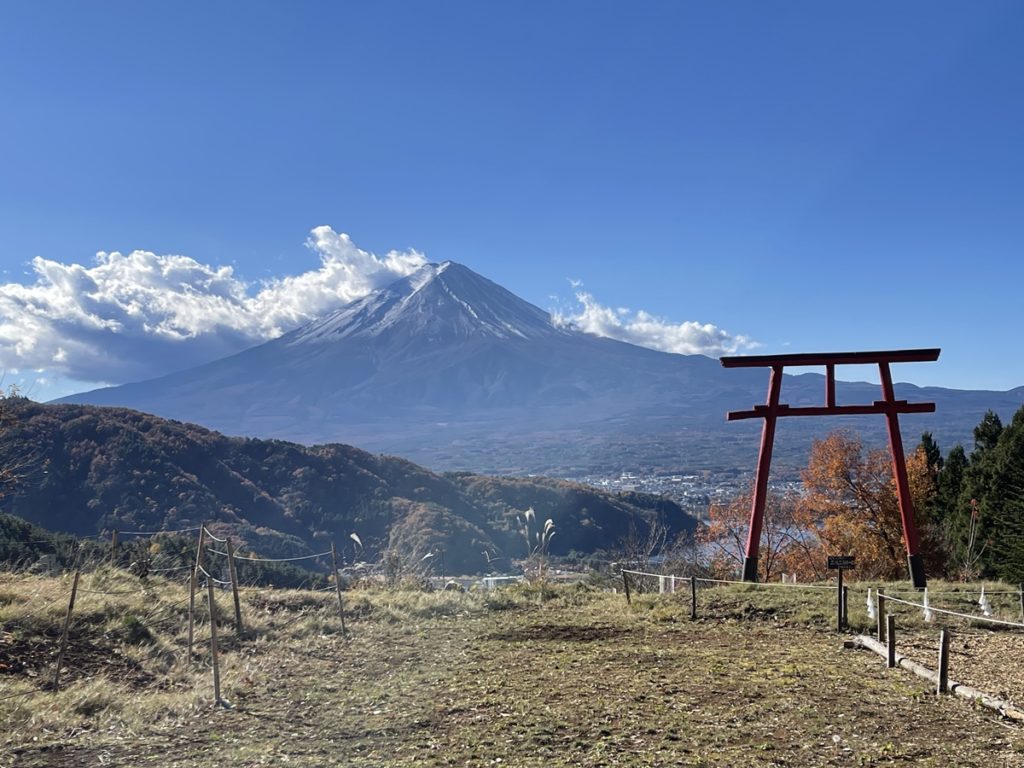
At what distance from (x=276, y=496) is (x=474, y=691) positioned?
1516 inches

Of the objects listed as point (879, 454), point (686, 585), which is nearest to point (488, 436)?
point (879, 454)

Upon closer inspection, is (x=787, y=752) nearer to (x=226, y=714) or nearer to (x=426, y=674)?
(x=426, y=674)

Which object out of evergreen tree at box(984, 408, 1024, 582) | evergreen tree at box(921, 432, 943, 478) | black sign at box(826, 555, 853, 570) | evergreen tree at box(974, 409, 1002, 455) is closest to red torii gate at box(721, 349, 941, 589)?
black sign at box(826, 555, 853, 570)

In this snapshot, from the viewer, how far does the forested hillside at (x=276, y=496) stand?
35.4 meters

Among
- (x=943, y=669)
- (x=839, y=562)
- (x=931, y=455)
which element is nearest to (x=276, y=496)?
(x=931, y=455)

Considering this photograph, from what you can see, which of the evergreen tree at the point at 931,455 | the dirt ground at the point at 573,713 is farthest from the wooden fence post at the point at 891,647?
the evergreen tree at the point at 931,455

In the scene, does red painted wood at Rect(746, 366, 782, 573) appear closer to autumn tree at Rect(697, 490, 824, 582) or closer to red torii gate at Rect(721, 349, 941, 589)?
red torii gate at Rect(721, 349, 941, 589)

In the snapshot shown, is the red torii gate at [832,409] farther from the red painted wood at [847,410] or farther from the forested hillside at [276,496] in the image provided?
the forested hillside at [276,496]

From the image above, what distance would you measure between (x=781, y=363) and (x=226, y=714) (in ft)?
38.1

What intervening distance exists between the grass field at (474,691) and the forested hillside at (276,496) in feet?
65.8

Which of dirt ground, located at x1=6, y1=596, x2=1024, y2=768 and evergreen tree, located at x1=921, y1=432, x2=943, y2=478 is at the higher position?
evergreen tree, located at x1=921, y1=432, x2=943, y2=478

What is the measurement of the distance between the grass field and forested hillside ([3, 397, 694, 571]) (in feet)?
65.8

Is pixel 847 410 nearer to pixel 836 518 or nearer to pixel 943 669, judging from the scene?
pixel 943 669

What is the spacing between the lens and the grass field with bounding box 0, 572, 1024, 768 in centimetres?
604
